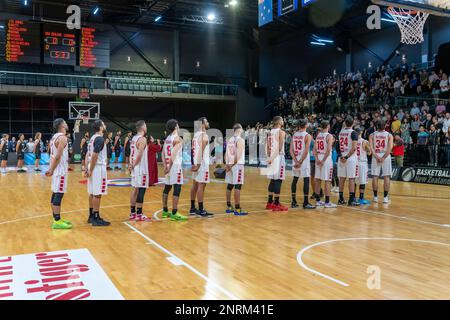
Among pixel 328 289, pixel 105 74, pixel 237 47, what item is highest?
pixel 237 47

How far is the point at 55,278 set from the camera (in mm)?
4332

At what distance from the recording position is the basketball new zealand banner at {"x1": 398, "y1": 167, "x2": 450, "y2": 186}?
13.6 m

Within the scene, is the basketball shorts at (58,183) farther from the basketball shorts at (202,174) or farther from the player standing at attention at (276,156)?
the player standing at attention at (276,156)

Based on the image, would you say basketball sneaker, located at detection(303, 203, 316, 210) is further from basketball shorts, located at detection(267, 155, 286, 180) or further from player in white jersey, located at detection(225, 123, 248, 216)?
player in white jersey, located at detection(225, 123, 248, 216)

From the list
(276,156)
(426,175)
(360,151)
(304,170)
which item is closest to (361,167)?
(360,151)

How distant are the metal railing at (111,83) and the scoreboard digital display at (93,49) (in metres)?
1.69

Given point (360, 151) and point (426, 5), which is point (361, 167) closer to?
point (360, 151)

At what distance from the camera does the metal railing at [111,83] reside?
76.2 ft

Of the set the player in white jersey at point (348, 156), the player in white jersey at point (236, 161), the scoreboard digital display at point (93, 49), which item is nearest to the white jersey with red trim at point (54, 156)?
the player in white jersey at point (236, 161)

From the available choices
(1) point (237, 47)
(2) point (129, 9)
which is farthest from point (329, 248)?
(1) point (237, 47)

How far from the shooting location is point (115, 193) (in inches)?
448

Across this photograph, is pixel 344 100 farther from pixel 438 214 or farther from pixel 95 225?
pixel 95 225
